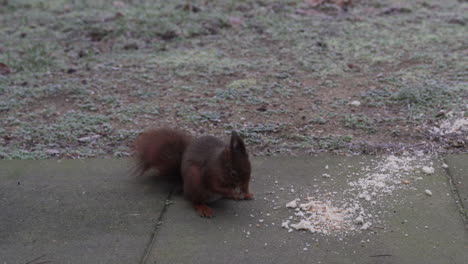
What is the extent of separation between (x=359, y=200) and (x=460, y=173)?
2.38 feet

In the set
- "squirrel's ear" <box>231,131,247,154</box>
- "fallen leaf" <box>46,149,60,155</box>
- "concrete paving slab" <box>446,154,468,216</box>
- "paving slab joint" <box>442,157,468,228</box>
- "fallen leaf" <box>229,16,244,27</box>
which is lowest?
"fallen leaf" <box>46,149,60,155</box>

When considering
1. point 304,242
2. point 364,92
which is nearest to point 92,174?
point 304,242

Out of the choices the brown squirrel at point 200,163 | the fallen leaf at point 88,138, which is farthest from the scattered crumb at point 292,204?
the fallen leaf at point 88,138

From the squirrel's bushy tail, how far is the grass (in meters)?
0.57

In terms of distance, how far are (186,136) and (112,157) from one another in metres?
0.74

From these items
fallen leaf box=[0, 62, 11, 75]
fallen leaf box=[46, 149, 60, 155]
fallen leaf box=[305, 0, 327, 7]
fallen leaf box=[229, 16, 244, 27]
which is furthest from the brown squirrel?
fallen leaf box=[305, 0, 327, 7]

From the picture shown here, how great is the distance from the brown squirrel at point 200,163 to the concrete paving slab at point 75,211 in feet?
0.61

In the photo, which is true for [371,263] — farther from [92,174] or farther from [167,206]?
[92,174]

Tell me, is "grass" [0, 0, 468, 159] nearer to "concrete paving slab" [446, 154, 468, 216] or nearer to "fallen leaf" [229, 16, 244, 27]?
"fallen leaf" [229, 16, 244, 27]

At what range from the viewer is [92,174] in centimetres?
397

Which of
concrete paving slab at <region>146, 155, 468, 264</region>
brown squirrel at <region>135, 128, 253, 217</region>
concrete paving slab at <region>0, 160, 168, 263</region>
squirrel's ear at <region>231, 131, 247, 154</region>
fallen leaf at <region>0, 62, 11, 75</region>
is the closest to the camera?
concrete paving slab at <region>146, 155, 468, 264</region>

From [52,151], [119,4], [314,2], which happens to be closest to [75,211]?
[52,151]

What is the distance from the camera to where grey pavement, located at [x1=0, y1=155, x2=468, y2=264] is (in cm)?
302

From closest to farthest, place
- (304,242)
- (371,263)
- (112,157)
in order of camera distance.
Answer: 1. (371,263)
2. (304,242)
3. (112,157)
